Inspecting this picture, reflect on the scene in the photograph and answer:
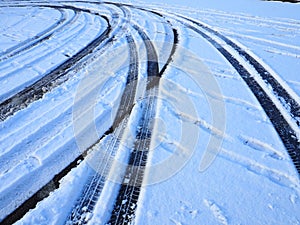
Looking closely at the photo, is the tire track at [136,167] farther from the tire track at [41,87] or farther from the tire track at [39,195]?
the tire track at [41,87]

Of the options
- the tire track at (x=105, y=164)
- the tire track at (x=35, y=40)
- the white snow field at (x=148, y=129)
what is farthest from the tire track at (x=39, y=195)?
the tire track at (x=35, y=40)

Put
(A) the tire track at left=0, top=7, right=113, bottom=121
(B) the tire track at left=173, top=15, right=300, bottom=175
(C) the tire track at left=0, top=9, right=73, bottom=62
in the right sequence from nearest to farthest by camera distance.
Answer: (B) the tire track at left=173, top=15, right=300, bottom=175 < (A) the tire track at left=0, top=7, right=113, bottom=121 < (C) the tire track at left=0, top=9, right=73, bottom=62

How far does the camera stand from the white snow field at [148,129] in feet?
7.57

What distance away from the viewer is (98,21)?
24.3 feet

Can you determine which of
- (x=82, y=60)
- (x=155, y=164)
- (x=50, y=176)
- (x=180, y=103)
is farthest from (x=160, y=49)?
(x=50, y=176)

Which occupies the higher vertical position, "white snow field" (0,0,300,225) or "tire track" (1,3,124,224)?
"white snow field" (0,0,300,225)

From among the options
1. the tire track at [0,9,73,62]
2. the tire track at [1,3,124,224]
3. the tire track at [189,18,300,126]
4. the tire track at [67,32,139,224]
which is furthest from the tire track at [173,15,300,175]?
the tire track at [0,9,73,62]

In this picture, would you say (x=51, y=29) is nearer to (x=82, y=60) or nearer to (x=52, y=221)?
(x=82, y=60)

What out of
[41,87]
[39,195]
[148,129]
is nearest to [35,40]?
[41,87]

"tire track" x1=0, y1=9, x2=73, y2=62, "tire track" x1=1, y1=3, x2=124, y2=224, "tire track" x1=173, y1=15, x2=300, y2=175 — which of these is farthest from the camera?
"tire track" x1=0, y1=9, x2=73, y2=62

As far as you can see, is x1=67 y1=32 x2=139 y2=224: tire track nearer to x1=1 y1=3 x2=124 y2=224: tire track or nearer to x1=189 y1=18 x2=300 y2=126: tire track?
x1=1 y1=3 x2=124 y2=224: tire track

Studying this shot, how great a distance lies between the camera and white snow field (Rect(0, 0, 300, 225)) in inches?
90.9

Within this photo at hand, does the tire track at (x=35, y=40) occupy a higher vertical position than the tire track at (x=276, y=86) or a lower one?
lower

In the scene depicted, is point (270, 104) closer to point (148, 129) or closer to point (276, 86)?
point (276, 86)
